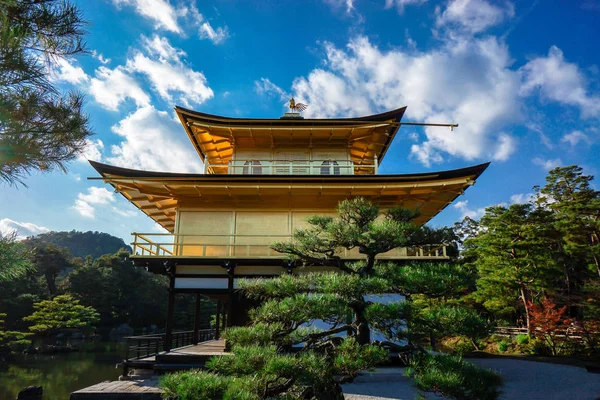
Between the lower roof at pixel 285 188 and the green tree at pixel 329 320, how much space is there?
5.48 meters

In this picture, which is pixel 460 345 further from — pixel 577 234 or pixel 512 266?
pixel 577 234

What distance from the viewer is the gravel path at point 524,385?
7418mm

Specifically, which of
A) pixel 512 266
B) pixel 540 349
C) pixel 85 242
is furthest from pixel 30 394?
pixel 85 242

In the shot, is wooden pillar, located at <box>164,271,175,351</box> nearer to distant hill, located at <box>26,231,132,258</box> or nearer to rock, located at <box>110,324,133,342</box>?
rock, located at <box>110,324,133,342</box>

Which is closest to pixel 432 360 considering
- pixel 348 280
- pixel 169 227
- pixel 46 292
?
pixel 348 280

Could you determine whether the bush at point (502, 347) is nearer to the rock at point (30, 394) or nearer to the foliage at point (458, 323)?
the foliage at point (458, 323)

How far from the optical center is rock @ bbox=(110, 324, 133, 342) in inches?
1355

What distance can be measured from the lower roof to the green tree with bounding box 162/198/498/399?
548 cm

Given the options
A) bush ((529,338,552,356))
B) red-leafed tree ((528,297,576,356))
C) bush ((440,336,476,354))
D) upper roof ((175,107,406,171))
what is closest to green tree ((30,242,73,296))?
upper roof ((175,107,406,171))

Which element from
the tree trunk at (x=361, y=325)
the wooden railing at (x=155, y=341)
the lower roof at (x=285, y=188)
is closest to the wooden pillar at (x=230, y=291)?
the wooden railing at (x=155, y=341)

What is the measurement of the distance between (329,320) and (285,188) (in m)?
7.00

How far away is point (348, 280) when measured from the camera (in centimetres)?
439

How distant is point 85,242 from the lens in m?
102

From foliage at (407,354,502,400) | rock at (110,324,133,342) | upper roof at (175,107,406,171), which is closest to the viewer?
foliage at (407,354,502,400)
